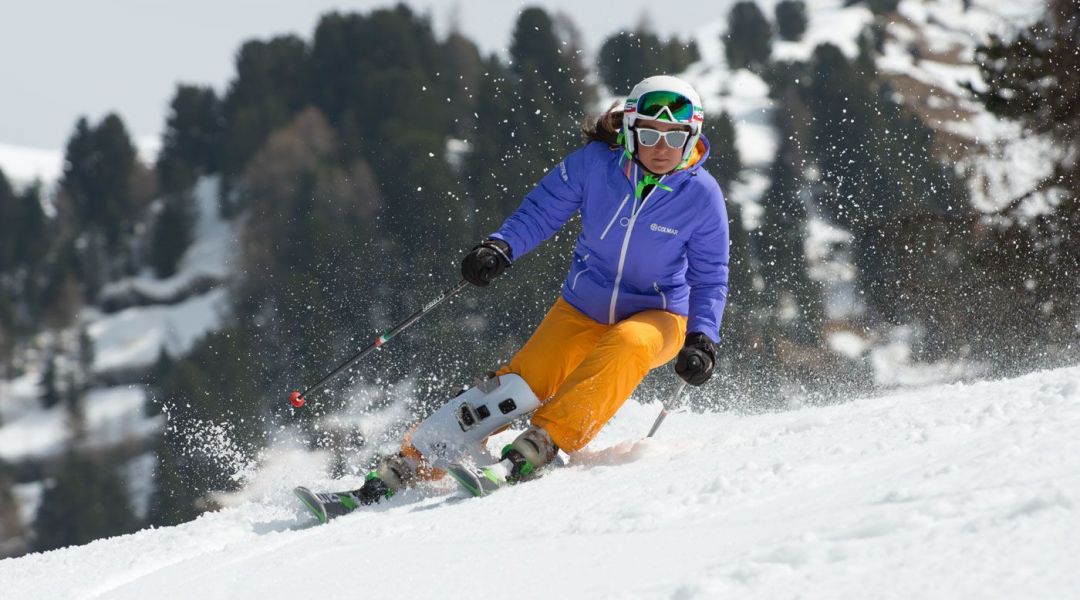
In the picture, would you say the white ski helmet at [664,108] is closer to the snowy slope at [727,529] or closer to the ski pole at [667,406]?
the ski pole at [667,406]

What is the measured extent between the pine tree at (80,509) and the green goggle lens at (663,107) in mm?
53022

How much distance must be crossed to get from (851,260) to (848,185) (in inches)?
506

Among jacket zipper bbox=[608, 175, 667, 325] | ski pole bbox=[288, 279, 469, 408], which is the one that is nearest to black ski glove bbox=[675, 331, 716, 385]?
jacket zipper bbox=[608, 175, 667, 325]

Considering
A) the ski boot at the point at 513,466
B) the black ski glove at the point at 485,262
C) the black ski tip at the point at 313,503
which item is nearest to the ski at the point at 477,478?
the ski boot at the point at 513,466

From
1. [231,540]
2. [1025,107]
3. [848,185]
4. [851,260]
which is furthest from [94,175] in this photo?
[231,540]

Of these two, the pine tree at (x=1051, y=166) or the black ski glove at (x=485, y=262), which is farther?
the pine tree at (x=1051, y=166)

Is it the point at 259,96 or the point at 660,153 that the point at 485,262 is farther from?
the point at 259,96

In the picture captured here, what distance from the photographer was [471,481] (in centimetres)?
403

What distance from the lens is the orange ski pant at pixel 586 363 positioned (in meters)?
4.33

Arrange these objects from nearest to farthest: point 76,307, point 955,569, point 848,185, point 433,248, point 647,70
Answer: point 955,569
point 433,248
point 848,185
point 647,70
point 76,307

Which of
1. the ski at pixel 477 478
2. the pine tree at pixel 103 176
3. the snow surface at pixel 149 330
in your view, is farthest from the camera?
the pine tree at pixel 103 176

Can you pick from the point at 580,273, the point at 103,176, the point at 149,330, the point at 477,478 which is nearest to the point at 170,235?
the point at 149,330

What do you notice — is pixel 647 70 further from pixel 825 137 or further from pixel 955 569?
pixel 955 569

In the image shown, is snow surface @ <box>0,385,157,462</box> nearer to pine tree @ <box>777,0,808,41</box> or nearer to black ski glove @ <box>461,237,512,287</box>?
pine tree @ <box>777,0,808,41</box>
